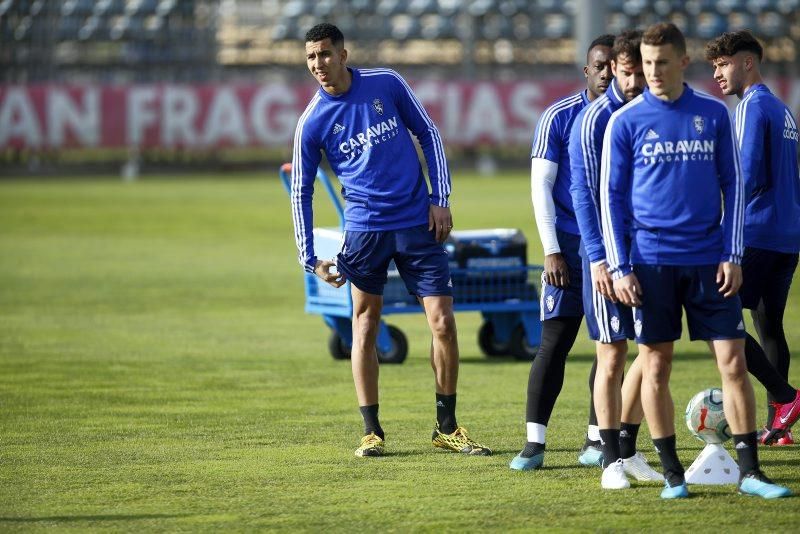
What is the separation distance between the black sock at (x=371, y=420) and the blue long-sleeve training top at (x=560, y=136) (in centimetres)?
134

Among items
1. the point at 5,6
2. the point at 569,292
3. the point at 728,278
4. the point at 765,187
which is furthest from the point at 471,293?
the point at 5,6

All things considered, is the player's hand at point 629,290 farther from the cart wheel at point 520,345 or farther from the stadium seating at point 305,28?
the stadium seating at point 305,28

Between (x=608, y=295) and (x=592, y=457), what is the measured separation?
1.13 meters

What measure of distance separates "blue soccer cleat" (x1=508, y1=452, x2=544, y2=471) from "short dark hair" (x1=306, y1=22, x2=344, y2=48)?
2.14 m

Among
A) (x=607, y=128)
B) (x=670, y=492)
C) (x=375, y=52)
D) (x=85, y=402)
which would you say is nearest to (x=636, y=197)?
(x=607, y=128)

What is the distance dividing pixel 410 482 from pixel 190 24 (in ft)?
119

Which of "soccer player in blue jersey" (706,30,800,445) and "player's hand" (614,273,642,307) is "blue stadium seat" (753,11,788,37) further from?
"player's hand" (614,273,642,307)

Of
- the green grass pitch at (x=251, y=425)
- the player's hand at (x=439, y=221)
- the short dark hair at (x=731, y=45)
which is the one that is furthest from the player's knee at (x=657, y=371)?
the short dark hair at (x=731, y=45)

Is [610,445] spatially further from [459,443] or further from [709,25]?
[709,25]

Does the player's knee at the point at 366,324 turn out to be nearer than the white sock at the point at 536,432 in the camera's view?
No

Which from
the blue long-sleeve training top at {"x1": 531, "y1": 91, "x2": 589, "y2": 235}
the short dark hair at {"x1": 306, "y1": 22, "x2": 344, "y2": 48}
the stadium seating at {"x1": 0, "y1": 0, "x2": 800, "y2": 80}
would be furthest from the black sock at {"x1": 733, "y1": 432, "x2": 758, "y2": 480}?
the stadium seating at {"x1": 0, "y1": 0, "x2": 800, "y2": 80}

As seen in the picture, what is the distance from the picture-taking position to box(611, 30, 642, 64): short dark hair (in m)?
5.76

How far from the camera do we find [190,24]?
40938 millimetres

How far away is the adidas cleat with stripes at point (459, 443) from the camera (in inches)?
266
